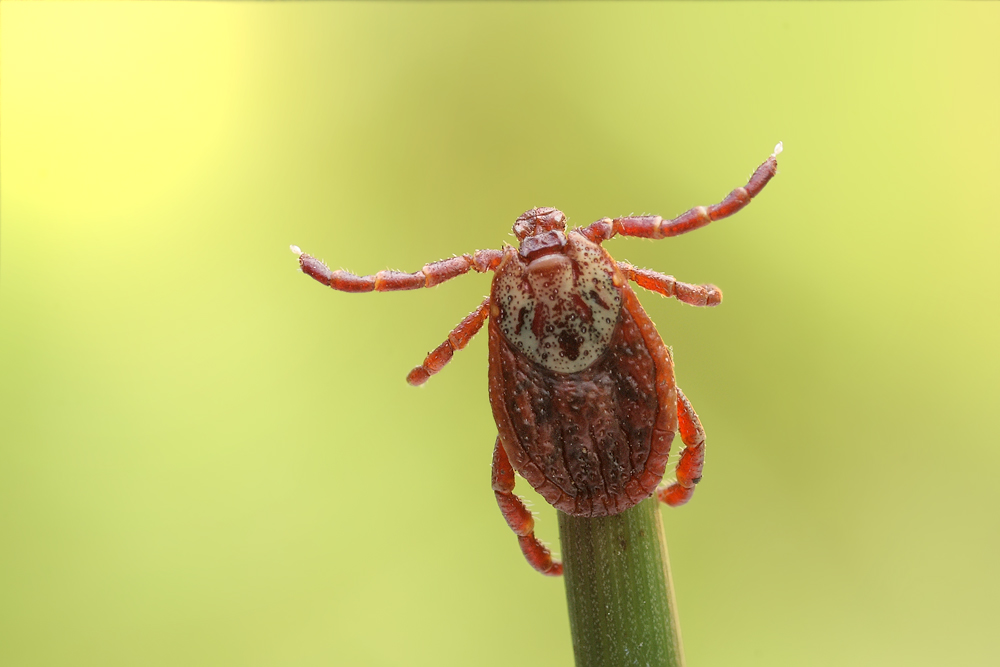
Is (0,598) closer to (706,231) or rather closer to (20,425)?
(20,425)

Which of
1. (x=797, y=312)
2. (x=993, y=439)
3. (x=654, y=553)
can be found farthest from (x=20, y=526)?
(x=993, y=439)

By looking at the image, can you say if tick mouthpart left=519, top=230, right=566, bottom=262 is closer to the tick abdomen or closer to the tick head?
the tick head

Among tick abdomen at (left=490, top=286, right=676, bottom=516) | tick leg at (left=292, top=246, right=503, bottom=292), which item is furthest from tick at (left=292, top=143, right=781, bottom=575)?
tick leg at (left=292, top=246, right=503, bottom=292)

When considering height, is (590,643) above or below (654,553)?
below

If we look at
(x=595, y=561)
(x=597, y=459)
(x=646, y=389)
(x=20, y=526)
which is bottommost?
(x=595, y=561)

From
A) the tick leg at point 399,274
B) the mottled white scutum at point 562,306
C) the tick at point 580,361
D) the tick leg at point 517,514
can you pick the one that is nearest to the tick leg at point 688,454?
the tick at point 580,361
